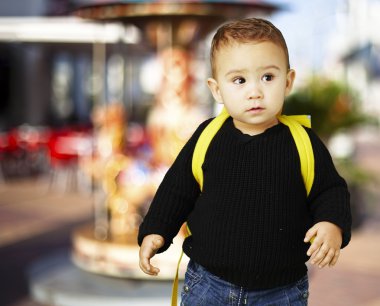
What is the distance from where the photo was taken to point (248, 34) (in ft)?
7.15

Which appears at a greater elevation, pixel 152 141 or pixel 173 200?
pixel 173 200

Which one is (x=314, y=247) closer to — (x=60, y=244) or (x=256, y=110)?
Answer: (x=256, y=110)

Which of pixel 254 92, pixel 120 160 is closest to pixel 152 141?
pixel 120 160

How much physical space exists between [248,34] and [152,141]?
15.4ft

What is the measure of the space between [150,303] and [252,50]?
4026 mm

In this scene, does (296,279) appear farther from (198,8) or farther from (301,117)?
(198,8)

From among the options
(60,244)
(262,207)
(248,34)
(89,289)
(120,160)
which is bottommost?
(60,244)

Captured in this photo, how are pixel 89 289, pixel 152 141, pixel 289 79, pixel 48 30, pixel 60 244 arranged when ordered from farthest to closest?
pixel 48 30, pixel 60 244, pixel 152 141, pixel 89 289, pixel 289 79

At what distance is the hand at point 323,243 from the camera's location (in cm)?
206

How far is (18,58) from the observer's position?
21.8 m

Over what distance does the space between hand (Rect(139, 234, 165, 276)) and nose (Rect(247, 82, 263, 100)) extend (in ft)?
1.77

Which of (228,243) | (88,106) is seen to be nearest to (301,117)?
(228,243)

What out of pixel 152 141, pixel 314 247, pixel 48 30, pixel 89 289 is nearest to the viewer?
pixel 314 247

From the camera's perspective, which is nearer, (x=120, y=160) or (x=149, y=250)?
(x=149, y=250)
